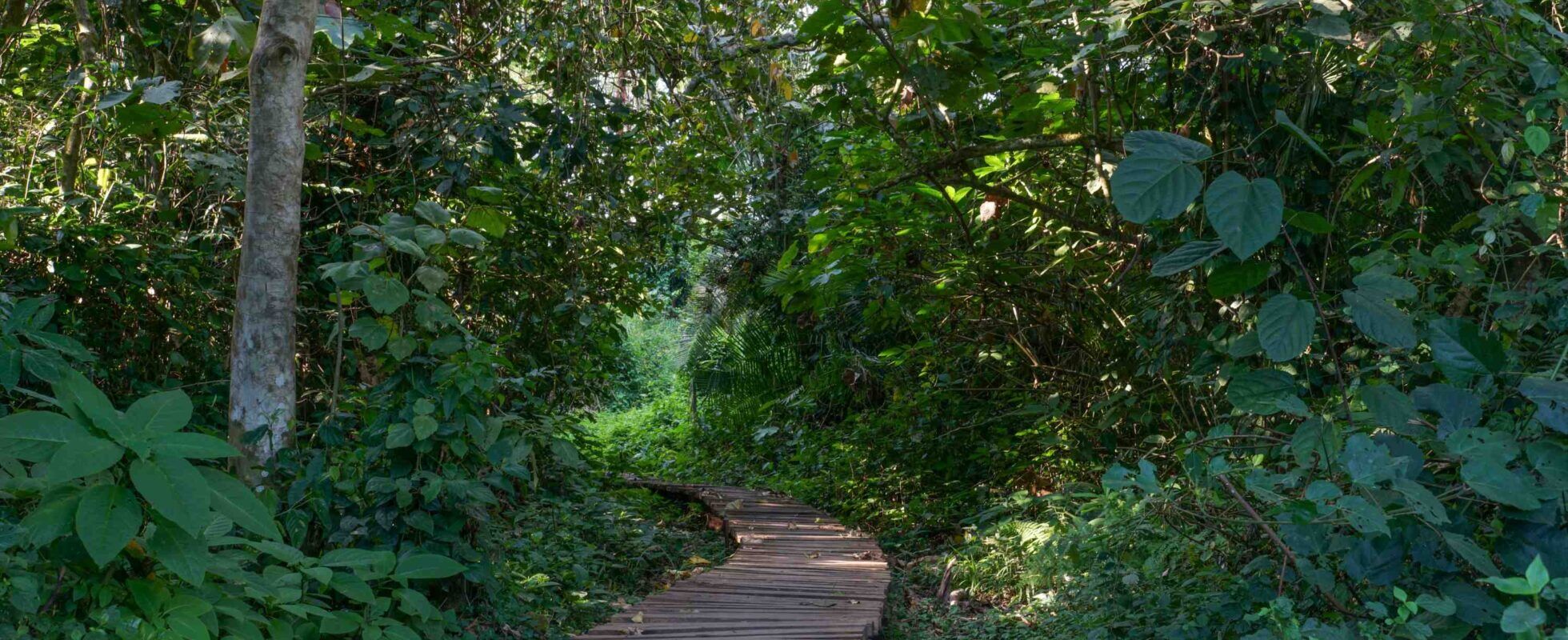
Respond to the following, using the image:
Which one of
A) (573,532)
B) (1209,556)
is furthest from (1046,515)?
(573,532)

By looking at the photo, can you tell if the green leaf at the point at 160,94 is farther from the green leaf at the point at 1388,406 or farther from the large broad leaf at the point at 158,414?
the green leaf at the point at 1388,406

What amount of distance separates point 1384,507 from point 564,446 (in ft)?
7.86

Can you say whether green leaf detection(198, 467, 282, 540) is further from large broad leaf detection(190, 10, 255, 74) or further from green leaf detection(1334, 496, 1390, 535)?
large broad leaf detection(190, 10, 255, 74)

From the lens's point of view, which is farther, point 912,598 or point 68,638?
point 912,598

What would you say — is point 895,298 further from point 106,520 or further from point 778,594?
point 106,520

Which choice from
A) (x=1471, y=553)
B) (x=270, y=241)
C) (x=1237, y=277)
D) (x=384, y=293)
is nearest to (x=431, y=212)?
(x=384, y=293)

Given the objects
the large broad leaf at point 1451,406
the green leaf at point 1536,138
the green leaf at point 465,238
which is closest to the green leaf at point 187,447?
the green leaf at point 465,238

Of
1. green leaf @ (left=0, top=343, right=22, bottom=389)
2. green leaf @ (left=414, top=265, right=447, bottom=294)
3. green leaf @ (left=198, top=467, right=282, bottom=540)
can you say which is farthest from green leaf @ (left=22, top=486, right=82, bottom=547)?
green leaf @ (left=414, top=265, right=447, bottom=294)

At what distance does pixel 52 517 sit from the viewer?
6.63ft

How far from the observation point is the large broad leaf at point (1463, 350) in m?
2.19

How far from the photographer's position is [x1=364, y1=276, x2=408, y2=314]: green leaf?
315 cm

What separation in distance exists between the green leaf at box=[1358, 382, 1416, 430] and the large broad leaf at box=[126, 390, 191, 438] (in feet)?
8.06

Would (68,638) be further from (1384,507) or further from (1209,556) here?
(1209,556)

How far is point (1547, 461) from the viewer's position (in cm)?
204
